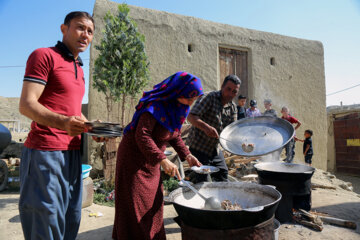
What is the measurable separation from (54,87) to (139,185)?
0.93 metres

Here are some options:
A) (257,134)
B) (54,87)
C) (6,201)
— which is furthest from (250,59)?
(6,201)

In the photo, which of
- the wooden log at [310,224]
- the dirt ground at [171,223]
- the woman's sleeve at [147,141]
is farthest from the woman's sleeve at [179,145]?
the wooden log at [310,224]

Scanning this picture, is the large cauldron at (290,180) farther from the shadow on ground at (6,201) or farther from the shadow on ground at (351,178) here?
the shadow on ground at (351,178)

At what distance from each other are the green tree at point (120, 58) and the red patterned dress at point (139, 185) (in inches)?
141

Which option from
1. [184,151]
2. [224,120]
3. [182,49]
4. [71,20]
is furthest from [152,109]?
[182,49]

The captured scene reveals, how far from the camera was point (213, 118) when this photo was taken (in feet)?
9.74

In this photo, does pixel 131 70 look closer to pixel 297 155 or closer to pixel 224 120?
pixel 224 120

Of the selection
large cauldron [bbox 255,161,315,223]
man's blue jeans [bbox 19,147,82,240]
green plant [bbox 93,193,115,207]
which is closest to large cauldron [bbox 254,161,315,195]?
large cauldron [bbox 255,161,315,223]

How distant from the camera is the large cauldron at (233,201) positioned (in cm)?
152

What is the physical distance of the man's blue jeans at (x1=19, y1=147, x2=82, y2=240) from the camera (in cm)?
136

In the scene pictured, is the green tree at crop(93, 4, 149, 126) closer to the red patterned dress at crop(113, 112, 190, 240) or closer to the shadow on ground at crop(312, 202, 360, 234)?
the red patterned dress at crop(113, 112, 190, 240)

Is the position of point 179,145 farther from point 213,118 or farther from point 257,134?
point 257,134

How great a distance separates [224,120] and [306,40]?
783 centimetres

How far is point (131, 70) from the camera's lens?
531 centimetres
